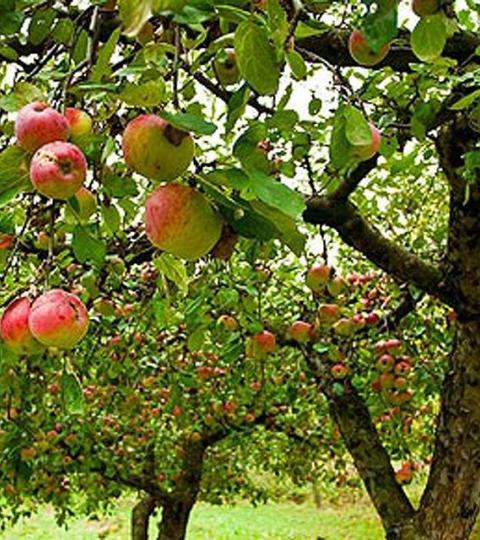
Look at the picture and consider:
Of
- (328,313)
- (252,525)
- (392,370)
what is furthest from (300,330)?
(252,525)

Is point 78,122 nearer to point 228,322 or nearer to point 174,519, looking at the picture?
point 228,322

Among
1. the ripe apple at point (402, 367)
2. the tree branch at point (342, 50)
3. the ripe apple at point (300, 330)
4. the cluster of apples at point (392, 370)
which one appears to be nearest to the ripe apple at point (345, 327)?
the ripe apple at point (300, 330)

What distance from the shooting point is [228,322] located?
2998 millimetres

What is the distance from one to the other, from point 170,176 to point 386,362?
304 cm

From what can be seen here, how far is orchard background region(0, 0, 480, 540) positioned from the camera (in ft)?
2.89

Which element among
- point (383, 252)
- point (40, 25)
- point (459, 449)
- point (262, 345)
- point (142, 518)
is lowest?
point (40, 25)

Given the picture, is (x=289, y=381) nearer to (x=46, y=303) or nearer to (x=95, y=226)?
(x=95, y=226)

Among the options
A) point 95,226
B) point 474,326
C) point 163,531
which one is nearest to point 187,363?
point 474,326

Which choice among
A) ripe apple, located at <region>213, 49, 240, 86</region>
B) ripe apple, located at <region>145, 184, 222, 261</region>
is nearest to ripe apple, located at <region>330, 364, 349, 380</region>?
ripe apple, located at <region>213, 49, 240, 86</region>

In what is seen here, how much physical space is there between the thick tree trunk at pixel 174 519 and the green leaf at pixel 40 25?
237 inches

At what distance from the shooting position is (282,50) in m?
0.88

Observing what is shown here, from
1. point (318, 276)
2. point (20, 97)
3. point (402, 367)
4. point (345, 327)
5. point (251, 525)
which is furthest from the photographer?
point (251, 525)

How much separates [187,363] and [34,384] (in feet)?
4.29

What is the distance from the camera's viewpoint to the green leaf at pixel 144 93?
33.2 inches
